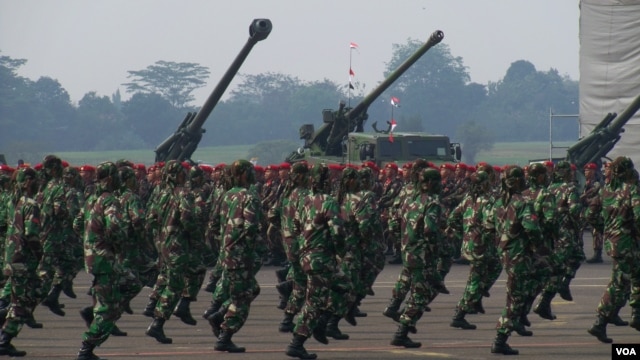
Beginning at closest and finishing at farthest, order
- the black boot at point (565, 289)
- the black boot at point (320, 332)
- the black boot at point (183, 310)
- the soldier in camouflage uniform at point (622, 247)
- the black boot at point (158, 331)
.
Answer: the black boot at point (320, 332), the soldier in camouflage uniform at point (622, 247), the black boot at point (158, 331), the black boot at point (183, 310), the black boot at point (565, 289)

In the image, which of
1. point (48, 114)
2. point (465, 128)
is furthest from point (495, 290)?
point (48, 114)

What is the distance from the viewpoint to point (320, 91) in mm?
140875

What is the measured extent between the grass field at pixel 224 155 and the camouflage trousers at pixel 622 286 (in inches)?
3420

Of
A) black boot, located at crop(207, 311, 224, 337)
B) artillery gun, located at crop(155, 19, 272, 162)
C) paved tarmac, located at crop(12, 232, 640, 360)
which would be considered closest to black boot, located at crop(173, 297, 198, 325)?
paved tarmac, located at crop(12, 232, 640, 360)

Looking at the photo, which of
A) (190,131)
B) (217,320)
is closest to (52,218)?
(217,320)

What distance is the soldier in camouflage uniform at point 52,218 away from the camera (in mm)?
16188

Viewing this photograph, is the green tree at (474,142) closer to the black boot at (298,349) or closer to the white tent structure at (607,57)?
the white tent structure at (607,57)

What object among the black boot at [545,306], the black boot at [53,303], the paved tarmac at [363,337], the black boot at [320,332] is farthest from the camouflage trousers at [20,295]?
the black boot at [545,306]

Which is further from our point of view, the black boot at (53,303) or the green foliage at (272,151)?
the green foliage at (272,151)

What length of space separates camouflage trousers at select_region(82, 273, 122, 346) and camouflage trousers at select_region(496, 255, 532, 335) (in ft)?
12.3

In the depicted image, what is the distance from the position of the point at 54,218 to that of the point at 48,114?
113m

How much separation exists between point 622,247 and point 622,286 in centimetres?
40

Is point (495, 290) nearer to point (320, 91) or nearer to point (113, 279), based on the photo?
point (113, 279)

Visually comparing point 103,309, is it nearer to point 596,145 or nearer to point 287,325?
point 287,325
